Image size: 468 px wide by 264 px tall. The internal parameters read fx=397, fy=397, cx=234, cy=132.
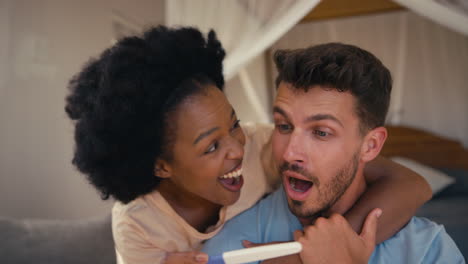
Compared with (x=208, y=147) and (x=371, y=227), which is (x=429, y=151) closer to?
(x=371, y=227)

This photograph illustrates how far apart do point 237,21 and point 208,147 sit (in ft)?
4.10

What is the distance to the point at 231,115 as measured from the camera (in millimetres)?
1272

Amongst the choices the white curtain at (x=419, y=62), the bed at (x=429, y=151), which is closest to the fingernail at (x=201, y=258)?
the bed at (x=429, y=151)

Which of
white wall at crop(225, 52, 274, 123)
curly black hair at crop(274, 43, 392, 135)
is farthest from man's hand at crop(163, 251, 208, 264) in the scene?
white wall at crop(225, 52, 274, 123)

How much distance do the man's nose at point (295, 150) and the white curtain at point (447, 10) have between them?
1.25m

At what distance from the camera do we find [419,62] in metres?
3.64

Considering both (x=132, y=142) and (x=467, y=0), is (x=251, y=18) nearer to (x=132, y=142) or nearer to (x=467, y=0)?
(x=467, y=0)

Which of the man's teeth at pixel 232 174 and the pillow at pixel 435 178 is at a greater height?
the man's teeth at pixel 232 174

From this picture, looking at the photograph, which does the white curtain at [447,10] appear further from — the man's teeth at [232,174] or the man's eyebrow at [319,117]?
the man's teeth at [232,174]

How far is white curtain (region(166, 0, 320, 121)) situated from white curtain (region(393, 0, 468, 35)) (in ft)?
1.98

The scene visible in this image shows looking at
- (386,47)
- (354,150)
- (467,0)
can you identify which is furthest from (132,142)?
(386,47)

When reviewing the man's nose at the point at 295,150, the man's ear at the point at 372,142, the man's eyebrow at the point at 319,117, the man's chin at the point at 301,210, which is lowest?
the man's chin at the point at 301,210

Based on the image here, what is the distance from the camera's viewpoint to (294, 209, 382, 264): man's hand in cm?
101

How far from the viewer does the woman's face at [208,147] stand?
3.88 feet
